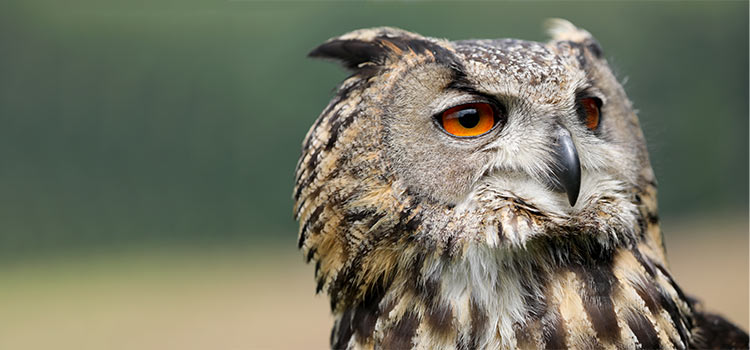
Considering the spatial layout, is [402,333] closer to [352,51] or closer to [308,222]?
[308,222]

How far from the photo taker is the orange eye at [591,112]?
4.22ft

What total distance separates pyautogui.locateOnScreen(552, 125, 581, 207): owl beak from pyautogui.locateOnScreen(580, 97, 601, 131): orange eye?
14cm

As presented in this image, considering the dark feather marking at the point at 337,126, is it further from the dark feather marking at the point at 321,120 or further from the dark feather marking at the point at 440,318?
the dark feather marking at the point at 440,318

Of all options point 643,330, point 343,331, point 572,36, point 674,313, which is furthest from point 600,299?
point 572,36

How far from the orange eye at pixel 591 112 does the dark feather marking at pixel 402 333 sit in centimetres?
55

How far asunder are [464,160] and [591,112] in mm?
335

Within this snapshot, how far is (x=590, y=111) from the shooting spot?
4.28 feet

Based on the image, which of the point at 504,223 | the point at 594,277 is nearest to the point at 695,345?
the point at 594,277

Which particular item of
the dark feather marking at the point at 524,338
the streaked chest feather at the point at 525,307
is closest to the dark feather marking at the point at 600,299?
the streaked chest feather at the point at 525,307

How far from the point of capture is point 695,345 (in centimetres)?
145

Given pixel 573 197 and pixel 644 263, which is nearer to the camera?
pixel 573 197

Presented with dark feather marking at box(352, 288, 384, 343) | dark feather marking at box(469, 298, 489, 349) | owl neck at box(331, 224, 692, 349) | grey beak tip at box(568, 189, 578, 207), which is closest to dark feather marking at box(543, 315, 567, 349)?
owl neck at box(331, 224, 692, 349)

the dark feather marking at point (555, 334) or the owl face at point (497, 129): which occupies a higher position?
the owl face at point (497, 129)

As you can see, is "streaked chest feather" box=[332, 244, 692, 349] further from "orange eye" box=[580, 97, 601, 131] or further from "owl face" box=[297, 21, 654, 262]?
"orange eye" box=[580, 97, 601, 131]
